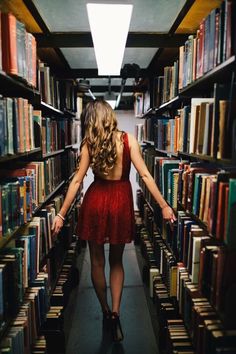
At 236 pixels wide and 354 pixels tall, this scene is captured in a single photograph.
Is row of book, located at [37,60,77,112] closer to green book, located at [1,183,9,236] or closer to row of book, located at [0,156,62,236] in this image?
row of book, located at [0,156,62,236]

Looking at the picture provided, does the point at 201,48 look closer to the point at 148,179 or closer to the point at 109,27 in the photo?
the point at 109,27

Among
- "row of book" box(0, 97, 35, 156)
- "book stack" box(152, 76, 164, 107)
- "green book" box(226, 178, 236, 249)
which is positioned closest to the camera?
"green book" box(226, 178, 236, 249)

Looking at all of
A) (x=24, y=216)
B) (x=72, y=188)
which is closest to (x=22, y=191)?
(x=24, y=216)

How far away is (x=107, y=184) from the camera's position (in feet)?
7.95

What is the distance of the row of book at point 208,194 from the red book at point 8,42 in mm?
1073

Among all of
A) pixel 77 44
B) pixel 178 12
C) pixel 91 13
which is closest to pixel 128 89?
Result: pixel 77 44

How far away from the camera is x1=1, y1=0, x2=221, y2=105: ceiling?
7.34ft

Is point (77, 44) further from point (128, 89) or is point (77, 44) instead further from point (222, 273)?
point (128, 89)

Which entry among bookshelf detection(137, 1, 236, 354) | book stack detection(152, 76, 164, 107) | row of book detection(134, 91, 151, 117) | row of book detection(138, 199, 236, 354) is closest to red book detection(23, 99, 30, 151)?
bookshelf detection(137, 1, 236, 354)

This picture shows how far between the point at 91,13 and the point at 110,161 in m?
0.90

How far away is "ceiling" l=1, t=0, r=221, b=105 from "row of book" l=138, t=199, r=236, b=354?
135 cm

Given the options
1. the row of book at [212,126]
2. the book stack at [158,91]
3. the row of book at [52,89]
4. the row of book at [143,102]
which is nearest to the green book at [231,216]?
the row of book at [212,126]

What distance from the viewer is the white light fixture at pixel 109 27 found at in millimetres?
1822

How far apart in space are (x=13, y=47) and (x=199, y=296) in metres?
1.55
